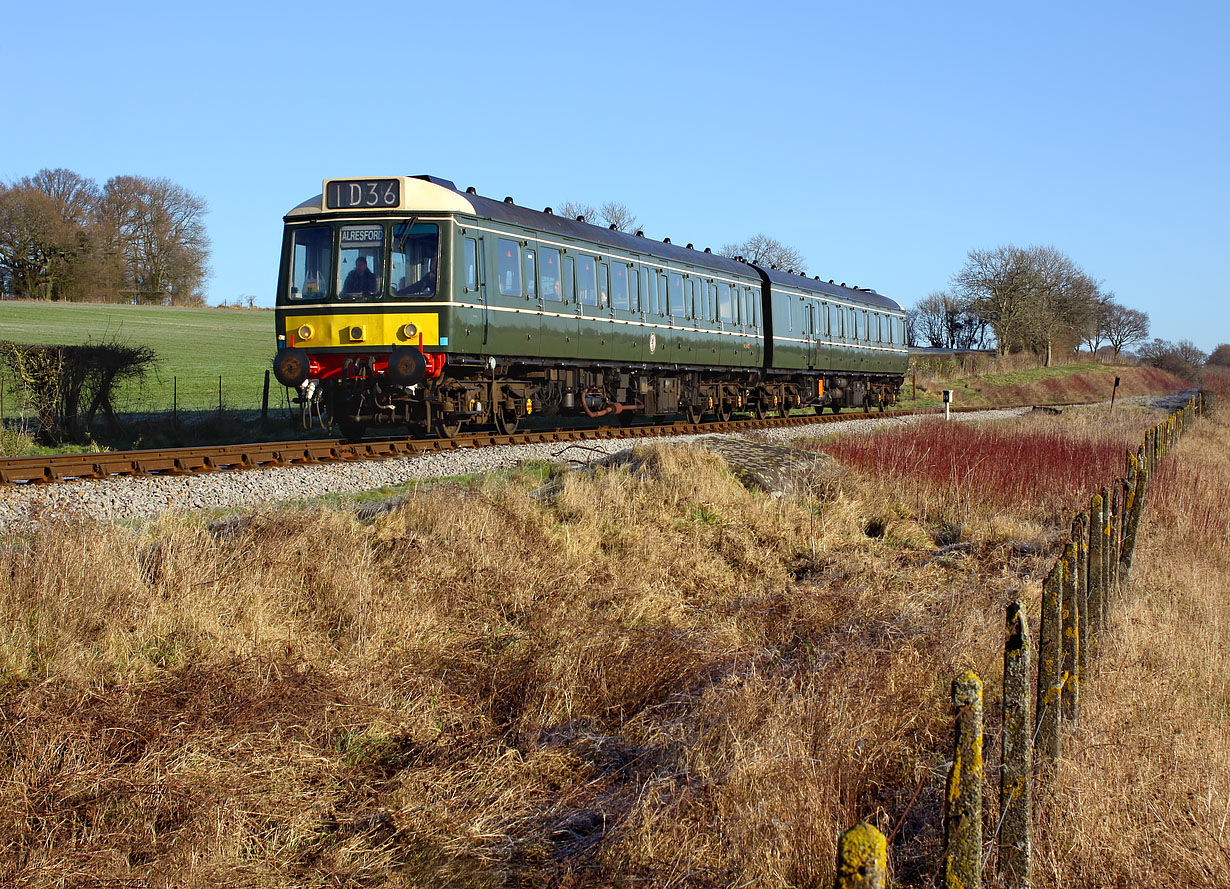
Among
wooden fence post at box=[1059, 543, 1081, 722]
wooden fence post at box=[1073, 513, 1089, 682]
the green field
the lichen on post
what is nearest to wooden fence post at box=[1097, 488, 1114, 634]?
the lichen on post

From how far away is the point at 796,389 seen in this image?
90.5 ft

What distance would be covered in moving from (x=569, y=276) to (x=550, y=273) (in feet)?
1.94

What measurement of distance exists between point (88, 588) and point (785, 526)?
6.29 metres

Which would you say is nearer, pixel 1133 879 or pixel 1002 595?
pixel 1133 879

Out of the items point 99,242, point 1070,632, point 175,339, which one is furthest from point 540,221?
point 99,242

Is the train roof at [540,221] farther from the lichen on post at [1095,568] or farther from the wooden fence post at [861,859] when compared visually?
Result: the wooden fence post at [861,859]

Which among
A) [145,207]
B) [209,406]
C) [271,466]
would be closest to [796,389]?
[209,406]

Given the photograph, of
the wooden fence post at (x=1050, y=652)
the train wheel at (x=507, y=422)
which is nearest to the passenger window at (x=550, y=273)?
the train wheel at (x=507, y=422)

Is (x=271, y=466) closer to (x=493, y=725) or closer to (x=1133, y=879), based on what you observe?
(x=493, y=725)

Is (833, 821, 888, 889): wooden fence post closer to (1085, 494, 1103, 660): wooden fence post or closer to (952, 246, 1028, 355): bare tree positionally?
(1085, 494, 1103, 660): wooden fence post

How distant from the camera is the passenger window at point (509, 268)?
15.6m

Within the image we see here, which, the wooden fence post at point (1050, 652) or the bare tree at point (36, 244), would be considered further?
the bare tree at point (36, 244)

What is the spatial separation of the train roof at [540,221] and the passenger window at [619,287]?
0.39 meters

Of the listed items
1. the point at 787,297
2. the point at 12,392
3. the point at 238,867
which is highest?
the point at 787,297
